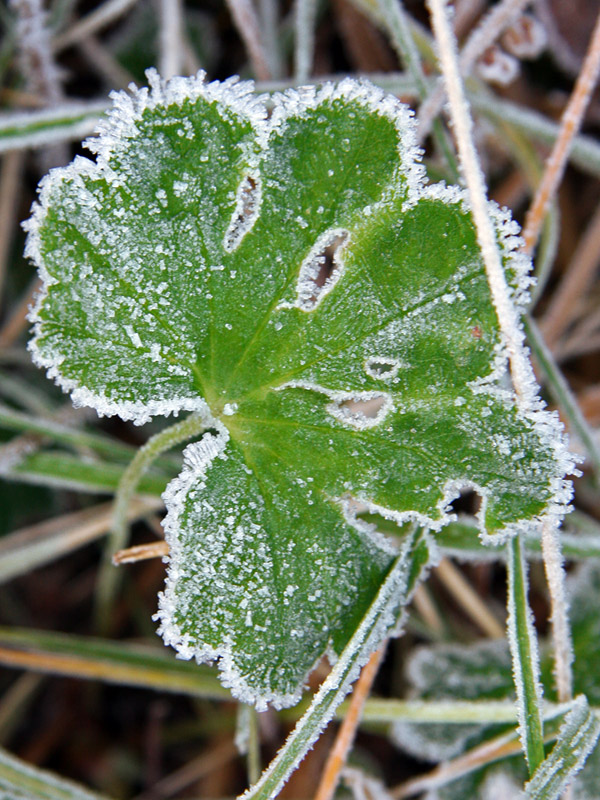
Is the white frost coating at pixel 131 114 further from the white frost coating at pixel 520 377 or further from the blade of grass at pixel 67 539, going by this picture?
the blade of grass at pixel 67 539

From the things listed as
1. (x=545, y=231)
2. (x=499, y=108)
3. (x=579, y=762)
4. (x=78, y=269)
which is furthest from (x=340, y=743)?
(x=499, y=108)

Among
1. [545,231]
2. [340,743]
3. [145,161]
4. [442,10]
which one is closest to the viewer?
[145,161]

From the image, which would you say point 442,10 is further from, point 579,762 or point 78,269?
point 579,762

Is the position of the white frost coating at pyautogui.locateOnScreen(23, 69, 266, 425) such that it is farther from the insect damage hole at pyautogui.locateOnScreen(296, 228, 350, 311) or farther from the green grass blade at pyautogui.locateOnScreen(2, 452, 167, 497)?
the green grass blade at pyautogui.locateOnScreen(2, 452, 167, 497)

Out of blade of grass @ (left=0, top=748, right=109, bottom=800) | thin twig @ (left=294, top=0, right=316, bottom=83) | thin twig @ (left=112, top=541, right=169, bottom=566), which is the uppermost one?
thin twig @ (left=294, top=0, right=316, bottom=83)

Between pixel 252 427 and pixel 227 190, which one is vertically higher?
pixel 227 190

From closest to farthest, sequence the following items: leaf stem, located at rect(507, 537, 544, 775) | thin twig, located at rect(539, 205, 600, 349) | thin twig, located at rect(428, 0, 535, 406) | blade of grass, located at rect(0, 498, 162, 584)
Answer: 1. thin twig, located at rect(428, 0, 535, 406)
2. leaf stem, located at rect(507, 537, 544, 775)
3. blade of grass, located at rect(0, 498, 162, 584)
4. thin twig, located at rect(539, 205, 600, 349)

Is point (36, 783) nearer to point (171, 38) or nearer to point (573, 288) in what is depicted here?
point (171, 38)

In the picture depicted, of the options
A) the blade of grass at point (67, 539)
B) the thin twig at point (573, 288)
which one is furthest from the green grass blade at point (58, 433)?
the thin twig at point (573, 288)

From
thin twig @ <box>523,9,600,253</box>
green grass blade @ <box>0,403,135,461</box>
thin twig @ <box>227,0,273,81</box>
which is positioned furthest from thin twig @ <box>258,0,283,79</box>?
green grass blade @ <box>0,403,135,461</box>
